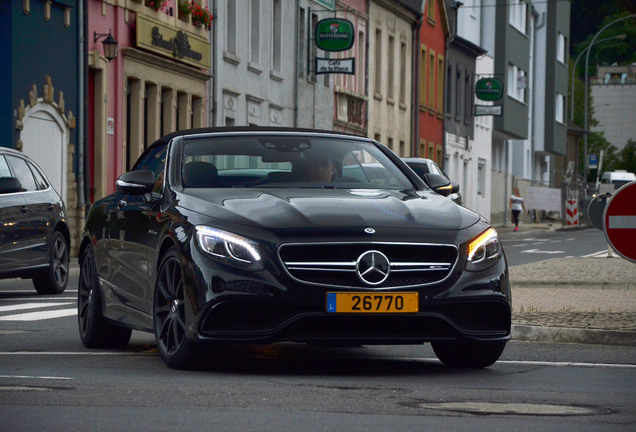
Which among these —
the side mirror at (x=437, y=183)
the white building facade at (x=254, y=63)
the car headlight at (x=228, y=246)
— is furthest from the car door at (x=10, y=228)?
the white building facade at (x=254, y=63)

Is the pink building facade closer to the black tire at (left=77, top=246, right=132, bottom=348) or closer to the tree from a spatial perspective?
the black tire at (left=77, top=246, right=132, bottom=348)

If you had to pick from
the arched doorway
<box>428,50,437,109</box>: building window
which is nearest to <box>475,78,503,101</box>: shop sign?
<box>428,50,437,109</box>: building window

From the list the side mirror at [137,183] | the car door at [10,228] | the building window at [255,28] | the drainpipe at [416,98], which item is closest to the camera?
the side mirror at [137,183]

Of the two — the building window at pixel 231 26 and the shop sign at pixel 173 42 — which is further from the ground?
the building window at pixel 231 26

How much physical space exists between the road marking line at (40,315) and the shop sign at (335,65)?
28.9m

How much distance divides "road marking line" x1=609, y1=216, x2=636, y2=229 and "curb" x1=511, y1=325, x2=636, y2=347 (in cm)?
90

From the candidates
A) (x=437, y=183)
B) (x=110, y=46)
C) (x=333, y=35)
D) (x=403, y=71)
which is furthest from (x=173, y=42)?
(x=437, y=183)

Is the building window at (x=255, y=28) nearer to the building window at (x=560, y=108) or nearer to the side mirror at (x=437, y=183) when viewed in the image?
the side mirror at (x=437, y=183)

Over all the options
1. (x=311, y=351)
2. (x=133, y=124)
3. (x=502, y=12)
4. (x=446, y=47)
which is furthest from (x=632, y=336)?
(x=502, y=12)

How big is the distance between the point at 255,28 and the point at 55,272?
22.6 meters

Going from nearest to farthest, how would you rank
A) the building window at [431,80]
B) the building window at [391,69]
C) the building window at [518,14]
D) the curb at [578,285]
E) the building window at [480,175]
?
the curb at [578,285]
the building window at [391,69]
the building window at [431,80]
the building window at [480,175]
the building window at [518,14]

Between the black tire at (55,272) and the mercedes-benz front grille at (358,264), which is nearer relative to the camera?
the mercedes-benz front grille at (358,264)

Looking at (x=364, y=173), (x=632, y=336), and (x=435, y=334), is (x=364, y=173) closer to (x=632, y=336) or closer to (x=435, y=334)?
(x=435, y=334)

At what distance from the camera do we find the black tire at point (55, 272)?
19.2 m
